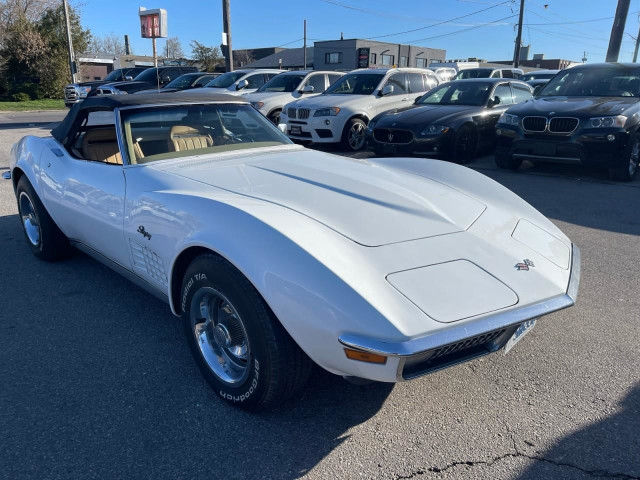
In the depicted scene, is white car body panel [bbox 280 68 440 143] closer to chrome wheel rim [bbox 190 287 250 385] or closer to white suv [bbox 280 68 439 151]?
white suv [bbox 280 68 439 151]

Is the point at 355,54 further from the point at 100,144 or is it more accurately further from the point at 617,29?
the point at 100,144

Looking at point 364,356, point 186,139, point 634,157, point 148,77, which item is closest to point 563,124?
point 634,157

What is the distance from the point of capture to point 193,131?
368cm

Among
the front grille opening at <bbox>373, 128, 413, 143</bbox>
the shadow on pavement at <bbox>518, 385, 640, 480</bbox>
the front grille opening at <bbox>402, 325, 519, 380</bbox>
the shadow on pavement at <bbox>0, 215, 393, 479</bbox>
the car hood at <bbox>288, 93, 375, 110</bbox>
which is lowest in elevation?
the shadow on pavement at <bbox>0, 215, 393, 479</bbox>

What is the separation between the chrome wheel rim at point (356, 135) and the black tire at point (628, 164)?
4.44 metres

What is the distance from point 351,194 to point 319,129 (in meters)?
7.25

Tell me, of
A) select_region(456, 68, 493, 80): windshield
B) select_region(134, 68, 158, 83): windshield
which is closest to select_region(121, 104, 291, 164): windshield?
select_region(456, 68, 493, 80): windshield

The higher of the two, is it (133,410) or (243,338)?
(243,338)

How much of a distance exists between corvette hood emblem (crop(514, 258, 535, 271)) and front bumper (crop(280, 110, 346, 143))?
7.60 m

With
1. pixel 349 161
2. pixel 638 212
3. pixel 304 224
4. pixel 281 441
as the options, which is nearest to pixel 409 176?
pixel 349 161

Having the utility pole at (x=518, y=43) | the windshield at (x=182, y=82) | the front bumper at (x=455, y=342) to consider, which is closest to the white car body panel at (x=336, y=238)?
the front bumper at (x=455, y=342)

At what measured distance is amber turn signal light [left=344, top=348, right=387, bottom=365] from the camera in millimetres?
1875

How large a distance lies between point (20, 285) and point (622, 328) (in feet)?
14.4

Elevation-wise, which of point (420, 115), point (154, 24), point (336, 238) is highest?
point (154, 24)
